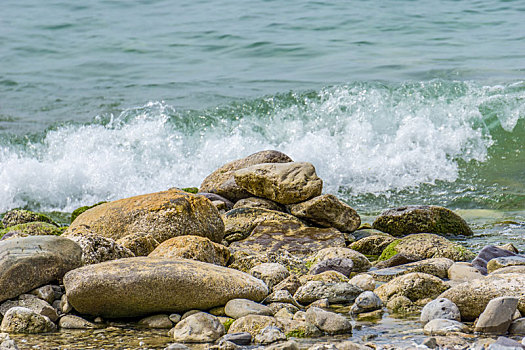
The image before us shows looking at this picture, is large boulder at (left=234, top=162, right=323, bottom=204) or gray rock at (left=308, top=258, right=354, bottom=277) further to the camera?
large boulder at (left=234, top=162, right=323, bottom=204)

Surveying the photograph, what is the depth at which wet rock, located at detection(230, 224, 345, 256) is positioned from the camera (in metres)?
4.95

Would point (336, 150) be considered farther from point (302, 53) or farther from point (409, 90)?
point (302, 53)

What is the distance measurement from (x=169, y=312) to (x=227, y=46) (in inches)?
420

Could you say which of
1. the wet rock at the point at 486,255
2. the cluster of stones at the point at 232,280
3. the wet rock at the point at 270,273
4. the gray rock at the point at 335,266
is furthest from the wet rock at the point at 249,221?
the wet rock at the point at 486,255

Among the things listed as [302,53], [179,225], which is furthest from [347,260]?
[302,53]

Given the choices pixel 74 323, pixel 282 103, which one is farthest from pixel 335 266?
pixel 282 103

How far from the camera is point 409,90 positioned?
980 centimetres

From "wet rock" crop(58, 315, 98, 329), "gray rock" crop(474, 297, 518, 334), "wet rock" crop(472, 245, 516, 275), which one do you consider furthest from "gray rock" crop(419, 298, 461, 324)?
"wet rock" crop(58, 315, 98, 329)

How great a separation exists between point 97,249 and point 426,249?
2269 mm

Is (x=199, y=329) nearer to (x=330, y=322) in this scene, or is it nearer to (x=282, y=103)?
(x=330, y=322)

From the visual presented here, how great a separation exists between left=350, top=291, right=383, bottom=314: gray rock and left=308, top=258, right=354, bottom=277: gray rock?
724 millimetres

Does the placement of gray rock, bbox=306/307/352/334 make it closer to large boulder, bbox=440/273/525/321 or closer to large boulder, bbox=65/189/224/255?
large boulder, bbox=440/273/525/321

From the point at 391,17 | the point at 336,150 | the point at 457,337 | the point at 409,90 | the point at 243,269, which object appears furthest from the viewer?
the point at 391,17

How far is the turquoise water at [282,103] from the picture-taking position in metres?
8.20
